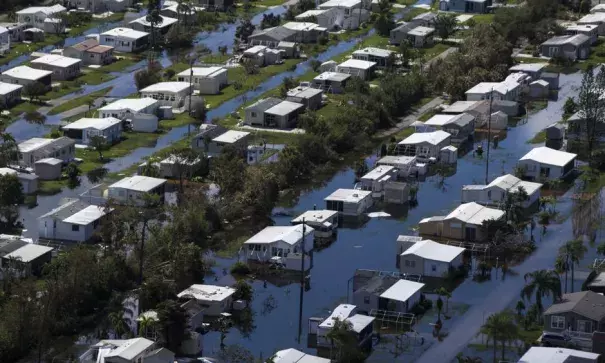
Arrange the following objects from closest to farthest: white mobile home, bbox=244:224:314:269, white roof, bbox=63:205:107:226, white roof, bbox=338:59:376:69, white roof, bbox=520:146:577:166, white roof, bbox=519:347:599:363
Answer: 1. white roof, bbox=519:347:599:363
2. white mobile home, bbox=244:224:314:269
3. white roof, bbox=63:205:107:226
4. white roof, bbox=520:146:577:166
5. white roof, bbox=338:59:376:69

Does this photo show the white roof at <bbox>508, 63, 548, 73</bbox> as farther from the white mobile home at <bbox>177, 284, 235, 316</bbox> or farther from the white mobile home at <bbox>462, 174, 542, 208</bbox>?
the white mobile home at <bbox>177, 284, 235, 316</bbox>

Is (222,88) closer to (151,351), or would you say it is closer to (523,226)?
(523,226)

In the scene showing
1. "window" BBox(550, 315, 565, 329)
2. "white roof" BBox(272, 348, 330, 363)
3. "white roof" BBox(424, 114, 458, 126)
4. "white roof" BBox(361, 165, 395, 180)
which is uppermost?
"white roof" BBox(272, 348, 330, 363)

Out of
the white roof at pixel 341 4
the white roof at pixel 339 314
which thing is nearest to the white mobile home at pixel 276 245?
the white roof at pixel 339 314

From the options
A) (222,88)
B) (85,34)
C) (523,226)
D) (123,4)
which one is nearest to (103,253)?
(523,226)

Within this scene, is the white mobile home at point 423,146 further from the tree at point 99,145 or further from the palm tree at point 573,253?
the palm tree at point 573,253

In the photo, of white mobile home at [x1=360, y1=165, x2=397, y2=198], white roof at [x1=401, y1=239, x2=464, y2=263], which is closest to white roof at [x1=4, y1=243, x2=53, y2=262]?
white roof at [x1=401, y1=239, x2=464, y2=263]
